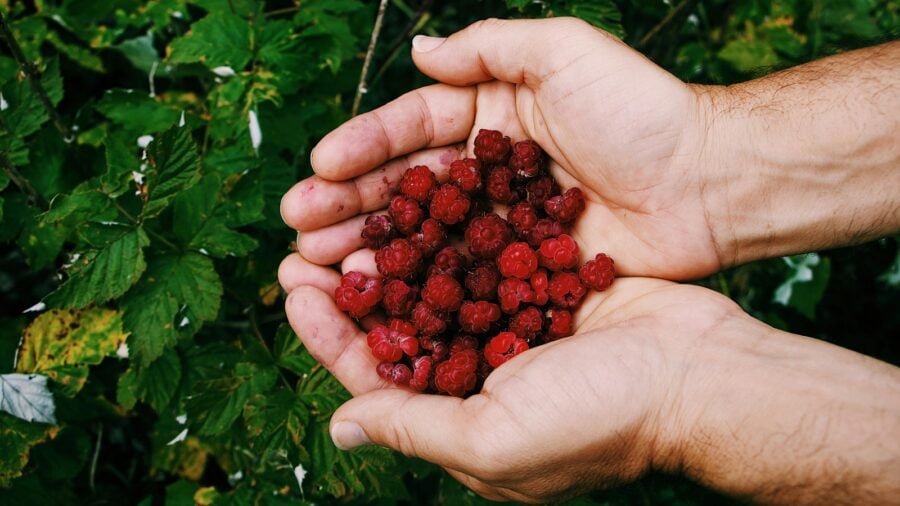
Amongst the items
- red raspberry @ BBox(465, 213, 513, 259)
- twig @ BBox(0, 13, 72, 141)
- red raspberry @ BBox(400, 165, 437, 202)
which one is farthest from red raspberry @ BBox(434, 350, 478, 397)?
twig @ BBox(0, 13, 72, 141)

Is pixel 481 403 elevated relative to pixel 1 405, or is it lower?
elevated

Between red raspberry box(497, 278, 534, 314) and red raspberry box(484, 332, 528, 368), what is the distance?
161mm

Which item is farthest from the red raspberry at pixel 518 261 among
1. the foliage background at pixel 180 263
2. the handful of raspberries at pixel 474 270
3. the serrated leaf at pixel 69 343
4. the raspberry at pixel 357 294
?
the serrated leaf at pixel 69 343

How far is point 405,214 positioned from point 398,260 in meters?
0.25

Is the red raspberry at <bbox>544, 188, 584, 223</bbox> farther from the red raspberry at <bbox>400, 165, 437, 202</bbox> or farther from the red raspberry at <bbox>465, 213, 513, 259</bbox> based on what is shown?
the red raspberry at <bbox>400, 165, 437, 202</bbox>

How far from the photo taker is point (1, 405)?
110 inches

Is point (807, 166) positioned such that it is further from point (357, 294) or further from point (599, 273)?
point (357, 294)

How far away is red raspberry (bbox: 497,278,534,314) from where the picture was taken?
2961 mm

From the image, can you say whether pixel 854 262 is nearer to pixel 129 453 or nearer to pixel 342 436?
pixel 342 436

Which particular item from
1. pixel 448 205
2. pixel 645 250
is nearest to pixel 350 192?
pixel 448 205

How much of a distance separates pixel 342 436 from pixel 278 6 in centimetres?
313

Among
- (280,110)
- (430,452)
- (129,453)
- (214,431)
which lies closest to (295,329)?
(214,431)

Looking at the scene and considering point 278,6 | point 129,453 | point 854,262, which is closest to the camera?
point 129,453

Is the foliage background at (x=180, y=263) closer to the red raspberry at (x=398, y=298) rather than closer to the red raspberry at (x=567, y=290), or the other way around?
the red raspberry at (x=398, y=298)
